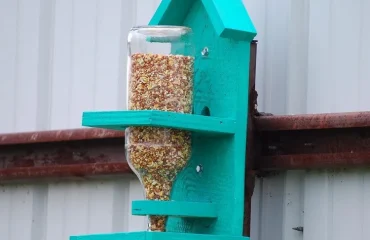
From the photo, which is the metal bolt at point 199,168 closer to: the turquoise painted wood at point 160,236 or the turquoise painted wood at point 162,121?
the turquoise painted wood at point 162,121

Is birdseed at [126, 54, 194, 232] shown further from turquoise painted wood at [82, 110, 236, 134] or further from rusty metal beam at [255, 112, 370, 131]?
rusty metal beam at [255, 112, 370, 131]

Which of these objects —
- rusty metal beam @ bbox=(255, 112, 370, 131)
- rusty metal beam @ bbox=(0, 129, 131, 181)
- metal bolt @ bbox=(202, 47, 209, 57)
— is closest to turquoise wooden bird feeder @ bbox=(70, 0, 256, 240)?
metal bolt @ bbox=(202, 47, 209, 57)

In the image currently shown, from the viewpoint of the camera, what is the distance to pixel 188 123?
324 cm

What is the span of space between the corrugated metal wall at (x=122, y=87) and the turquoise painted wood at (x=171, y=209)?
1.08ft

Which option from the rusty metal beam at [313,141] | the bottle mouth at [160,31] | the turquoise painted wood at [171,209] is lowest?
the turquoise painted wood at [171,209]

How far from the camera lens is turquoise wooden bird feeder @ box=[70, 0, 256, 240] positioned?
3254 millimetres

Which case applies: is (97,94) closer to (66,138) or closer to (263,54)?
(66,138)

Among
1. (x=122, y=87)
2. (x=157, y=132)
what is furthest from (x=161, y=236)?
(x=122, y=87)

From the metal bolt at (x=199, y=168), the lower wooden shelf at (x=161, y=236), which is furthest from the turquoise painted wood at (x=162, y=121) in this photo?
the lower wooden shelf at (x=161, y=236)

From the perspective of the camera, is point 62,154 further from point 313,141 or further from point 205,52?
point 313,141

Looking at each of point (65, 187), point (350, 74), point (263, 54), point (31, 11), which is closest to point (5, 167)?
point (65, 187)

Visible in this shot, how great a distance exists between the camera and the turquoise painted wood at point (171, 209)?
128 inches

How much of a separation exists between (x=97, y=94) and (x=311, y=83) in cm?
98

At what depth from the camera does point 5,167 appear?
14.8ft
